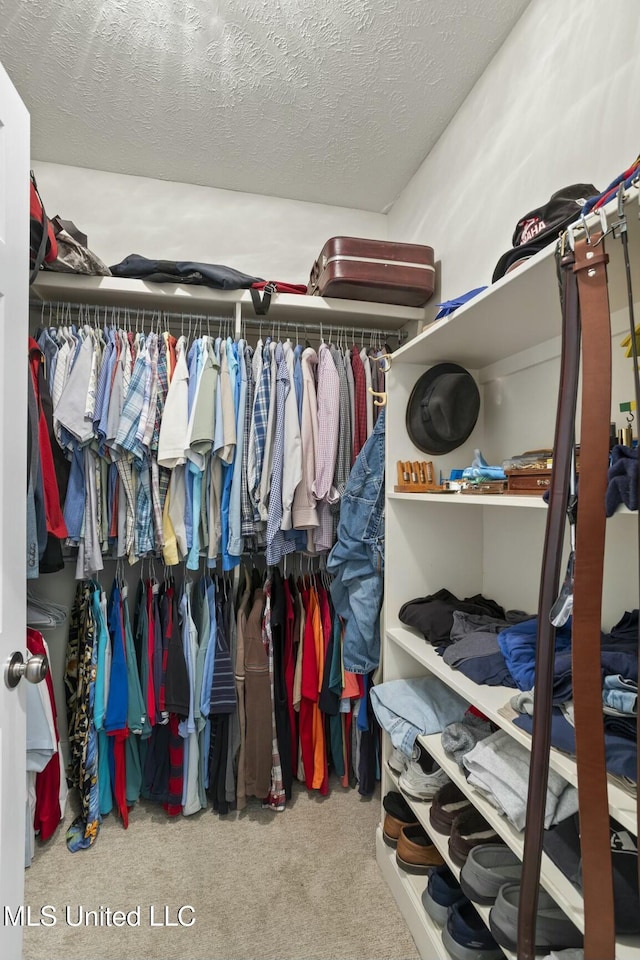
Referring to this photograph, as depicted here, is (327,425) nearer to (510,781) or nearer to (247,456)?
(247,456)

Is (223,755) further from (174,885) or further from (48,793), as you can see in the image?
(48,793)

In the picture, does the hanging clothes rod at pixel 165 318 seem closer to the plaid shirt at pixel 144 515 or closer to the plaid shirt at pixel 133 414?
the plaid shirt at pixel 133 414

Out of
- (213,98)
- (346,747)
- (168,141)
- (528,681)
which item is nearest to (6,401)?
(528,681)

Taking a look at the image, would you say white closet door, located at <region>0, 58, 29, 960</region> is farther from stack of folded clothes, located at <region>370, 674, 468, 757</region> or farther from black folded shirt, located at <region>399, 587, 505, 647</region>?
black folded shirt, located at <region>399, 587, 505, 647</region>

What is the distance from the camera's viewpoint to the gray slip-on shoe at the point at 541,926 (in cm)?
93

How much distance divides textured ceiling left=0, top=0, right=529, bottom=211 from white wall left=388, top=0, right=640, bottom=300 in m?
0.11

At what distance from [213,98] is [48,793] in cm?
256

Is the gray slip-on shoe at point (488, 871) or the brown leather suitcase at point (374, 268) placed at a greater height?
the brown leather suitcase at point (374, 268)

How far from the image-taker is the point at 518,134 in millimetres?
1477

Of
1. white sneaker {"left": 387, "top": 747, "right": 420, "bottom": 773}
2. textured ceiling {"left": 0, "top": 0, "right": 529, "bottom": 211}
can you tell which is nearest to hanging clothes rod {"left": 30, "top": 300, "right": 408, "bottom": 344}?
textured ceiling {"left": 0, "top": 0, "right": 529, "bottom": 211}

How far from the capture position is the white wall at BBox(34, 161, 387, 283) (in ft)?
7.02

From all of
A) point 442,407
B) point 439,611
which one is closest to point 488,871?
point 439,611

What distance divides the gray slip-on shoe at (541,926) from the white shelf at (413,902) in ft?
1.21

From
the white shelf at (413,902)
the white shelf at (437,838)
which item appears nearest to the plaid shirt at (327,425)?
the white shelf at (437,838)
